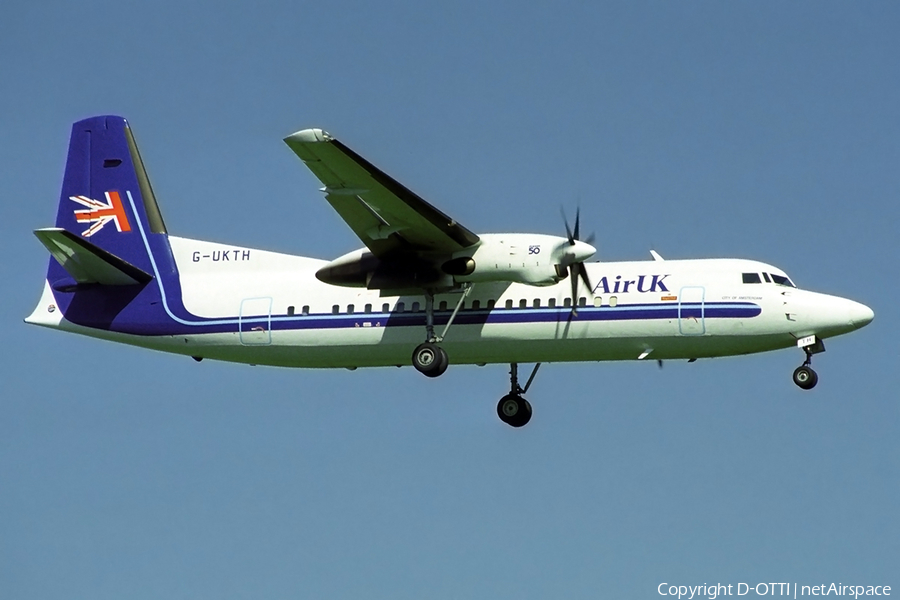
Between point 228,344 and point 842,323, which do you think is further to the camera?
point 228,344

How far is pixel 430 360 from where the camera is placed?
22.2 meters

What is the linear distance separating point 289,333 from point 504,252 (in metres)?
4.14

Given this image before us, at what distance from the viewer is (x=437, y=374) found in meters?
22.2

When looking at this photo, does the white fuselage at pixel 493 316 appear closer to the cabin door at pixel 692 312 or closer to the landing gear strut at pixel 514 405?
the cabin door at pixel 692 312

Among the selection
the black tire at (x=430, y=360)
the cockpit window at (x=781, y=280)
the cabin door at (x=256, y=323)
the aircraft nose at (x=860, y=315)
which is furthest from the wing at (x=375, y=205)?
the aircraft nose at (x=860, y=315)

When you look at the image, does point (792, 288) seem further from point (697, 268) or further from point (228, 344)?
point (228, 344)

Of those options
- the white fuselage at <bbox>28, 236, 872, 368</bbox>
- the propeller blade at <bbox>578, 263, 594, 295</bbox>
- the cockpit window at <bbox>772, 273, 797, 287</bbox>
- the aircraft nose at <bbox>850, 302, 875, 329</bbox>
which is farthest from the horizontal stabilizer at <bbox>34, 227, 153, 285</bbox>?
the aircraft nose at <bbox>850, 302, 875, 329</bbox>

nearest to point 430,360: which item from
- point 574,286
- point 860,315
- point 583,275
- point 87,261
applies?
point 574,286

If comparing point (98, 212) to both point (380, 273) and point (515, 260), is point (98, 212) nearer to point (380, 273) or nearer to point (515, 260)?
point (380, 273)

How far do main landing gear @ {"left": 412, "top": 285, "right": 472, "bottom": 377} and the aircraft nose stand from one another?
6.11 m

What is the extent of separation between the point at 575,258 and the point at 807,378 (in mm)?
4108

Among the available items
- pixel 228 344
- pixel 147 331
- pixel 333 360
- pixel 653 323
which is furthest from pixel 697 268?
pixel 147 331

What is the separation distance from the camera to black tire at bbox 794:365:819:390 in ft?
70.3

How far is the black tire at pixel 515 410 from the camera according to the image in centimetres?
2441
